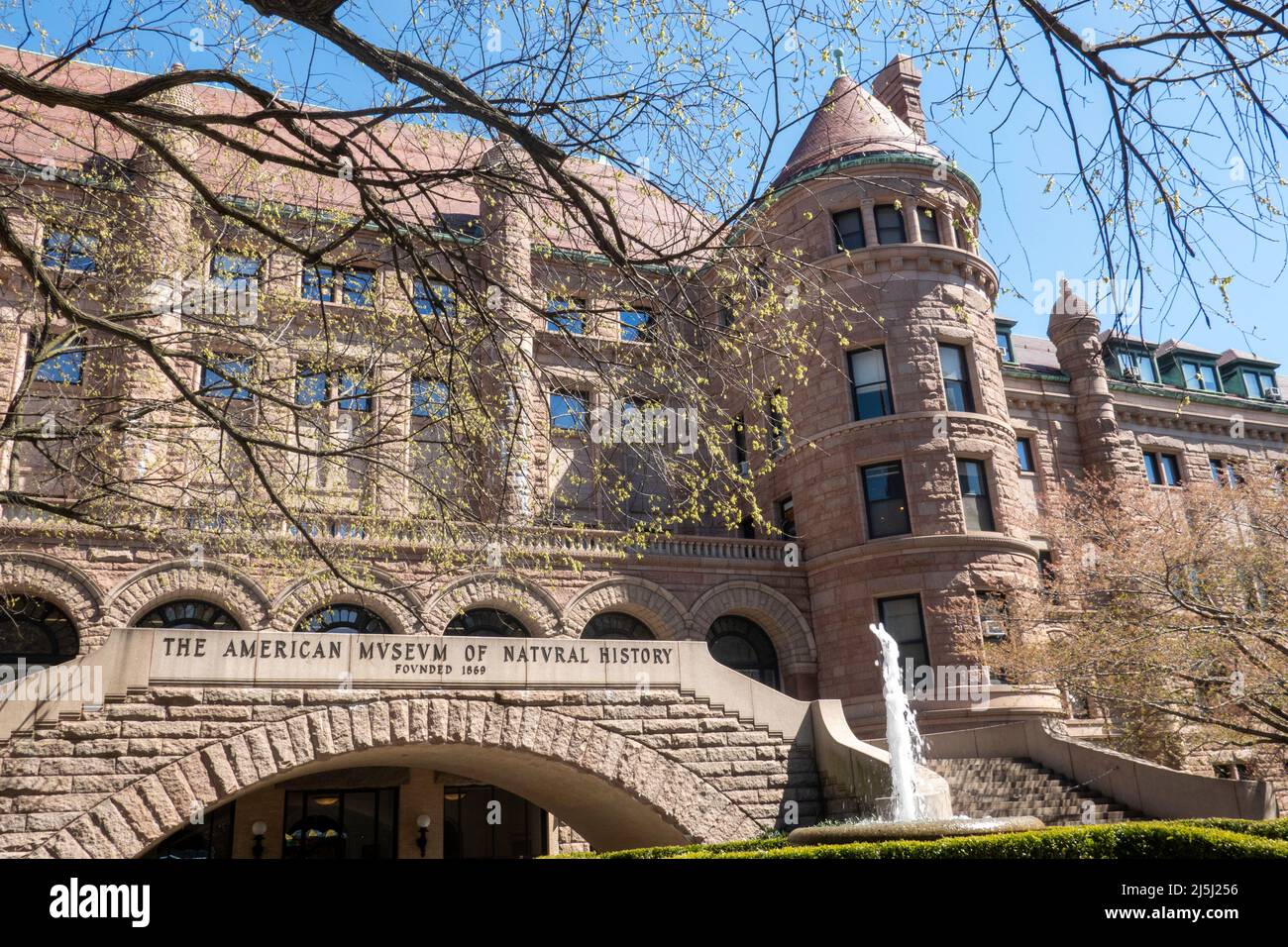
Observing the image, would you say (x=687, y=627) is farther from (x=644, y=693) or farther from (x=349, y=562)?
(x=349, y=562)

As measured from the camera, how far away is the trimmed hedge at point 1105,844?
8.48 m

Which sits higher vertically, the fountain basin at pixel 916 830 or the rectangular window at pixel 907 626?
the rectangular window at pixel 907 626

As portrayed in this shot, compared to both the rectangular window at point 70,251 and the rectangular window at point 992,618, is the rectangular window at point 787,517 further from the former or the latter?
the rectangular window at point 70,251

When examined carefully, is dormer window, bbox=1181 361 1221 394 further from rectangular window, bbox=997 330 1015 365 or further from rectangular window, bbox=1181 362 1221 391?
rectangular window, bbox=997 330 1015 365

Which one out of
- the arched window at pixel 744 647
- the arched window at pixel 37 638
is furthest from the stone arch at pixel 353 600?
the arched window at pixel 744 647

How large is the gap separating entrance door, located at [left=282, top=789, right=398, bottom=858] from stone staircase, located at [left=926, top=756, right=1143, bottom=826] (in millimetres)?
12431

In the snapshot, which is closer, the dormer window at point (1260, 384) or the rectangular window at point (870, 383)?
the rectangular window at point (870, 383)

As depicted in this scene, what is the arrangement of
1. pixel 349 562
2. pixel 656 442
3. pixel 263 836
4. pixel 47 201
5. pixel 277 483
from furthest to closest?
pixel 263 836, pixel 277 483, pixel 349 562, pixel 47 201, pixel 656 442

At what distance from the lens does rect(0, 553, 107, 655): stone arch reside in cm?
1880

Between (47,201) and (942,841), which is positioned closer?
(942,841)

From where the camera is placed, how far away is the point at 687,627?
78.0 ft

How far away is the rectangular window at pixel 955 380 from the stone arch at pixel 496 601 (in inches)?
454
